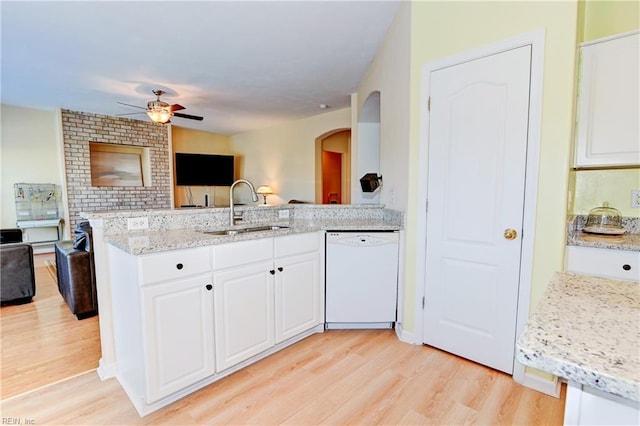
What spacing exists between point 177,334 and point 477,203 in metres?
1.97

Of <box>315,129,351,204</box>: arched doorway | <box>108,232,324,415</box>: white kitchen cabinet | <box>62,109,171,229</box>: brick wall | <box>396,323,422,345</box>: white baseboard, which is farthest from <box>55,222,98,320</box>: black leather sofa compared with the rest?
<box>315,129,351,204</box>: arched doorway

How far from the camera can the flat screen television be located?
23.0 feet

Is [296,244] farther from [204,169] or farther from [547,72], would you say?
[204,169]

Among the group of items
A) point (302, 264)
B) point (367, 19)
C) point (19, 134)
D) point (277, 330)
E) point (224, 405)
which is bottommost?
point (224, 405)

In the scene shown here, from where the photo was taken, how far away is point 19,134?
17.8ft

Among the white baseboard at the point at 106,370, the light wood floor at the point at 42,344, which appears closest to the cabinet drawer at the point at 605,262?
the white baseboard at the point at 106,370

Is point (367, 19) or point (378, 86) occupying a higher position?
point (367, 19)

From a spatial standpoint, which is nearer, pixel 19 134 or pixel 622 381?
pixel 622 381

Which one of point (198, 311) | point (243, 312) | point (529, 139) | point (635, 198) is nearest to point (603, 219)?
point (635, 198)

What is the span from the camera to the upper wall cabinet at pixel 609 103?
1790 millimetres

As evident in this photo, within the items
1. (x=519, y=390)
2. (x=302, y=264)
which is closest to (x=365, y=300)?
(x=302, y=264)

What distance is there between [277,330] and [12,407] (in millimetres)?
1489

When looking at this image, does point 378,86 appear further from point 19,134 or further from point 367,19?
point 19,134

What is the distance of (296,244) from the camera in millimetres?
2279
